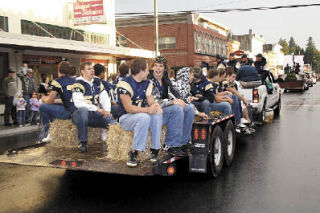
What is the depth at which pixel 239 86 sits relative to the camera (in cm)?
1086

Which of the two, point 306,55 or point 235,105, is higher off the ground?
point 306,55

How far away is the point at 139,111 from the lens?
16.7 ft

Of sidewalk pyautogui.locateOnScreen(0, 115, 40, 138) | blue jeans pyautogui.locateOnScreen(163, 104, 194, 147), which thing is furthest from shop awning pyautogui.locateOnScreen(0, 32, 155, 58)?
blue jeans pyautogui.locateOnScreen(163, 104, 194, 147)

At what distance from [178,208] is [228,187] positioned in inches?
46.5

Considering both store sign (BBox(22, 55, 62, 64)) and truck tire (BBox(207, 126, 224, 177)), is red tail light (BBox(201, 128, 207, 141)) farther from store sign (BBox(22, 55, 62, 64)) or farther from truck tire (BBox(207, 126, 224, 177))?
store sign (BBox(22, 55, 62, 64))

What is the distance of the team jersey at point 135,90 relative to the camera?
203 inches

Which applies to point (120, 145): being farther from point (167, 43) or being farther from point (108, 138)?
point (167, 43)

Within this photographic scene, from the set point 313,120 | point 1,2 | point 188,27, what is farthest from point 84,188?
point 188,27

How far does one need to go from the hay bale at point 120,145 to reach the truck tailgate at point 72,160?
13 cm

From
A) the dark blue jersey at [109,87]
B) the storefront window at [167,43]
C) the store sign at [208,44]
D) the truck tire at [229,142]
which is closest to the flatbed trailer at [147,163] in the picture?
the truck tire at [229,142]

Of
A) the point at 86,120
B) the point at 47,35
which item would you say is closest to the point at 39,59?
the point at 47,35

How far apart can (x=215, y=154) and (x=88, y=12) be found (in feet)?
53.6

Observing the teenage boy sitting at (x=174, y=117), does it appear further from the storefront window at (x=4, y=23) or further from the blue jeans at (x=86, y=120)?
the storefront window at (x=4, y=23)

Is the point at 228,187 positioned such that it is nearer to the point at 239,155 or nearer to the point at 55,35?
the point at 239,155
